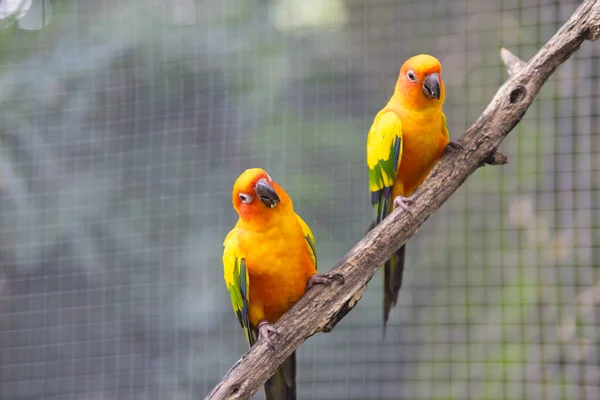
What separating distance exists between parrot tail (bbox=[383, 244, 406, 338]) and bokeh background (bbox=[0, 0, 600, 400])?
907 mm

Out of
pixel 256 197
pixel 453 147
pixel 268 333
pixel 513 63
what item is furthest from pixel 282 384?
pixel 513 63

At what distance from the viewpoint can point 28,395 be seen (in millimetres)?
2779

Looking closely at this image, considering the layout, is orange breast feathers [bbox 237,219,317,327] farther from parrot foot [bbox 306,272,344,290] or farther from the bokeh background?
the bokeh background

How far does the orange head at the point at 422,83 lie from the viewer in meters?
1.67

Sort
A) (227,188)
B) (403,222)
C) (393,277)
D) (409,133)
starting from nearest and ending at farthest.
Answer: (403,222) < (409,133) < (393,277) < (227,188)

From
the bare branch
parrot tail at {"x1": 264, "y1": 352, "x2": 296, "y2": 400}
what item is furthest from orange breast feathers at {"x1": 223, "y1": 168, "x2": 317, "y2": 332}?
the bare branch

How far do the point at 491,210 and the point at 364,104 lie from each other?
0.65 m

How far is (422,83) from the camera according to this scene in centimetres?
168

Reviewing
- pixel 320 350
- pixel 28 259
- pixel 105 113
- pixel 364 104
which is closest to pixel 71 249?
pixel 28 259

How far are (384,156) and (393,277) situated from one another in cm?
32

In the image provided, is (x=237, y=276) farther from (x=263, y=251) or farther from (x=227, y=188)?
(x=227, y=188)

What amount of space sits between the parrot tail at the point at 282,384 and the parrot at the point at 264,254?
145mm

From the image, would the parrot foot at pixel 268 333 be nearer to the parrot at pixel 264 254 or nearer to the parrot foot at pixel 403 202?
the parrot at pixel 264 254

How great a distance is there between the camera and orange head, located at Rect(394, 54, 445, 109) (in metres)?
1.67
